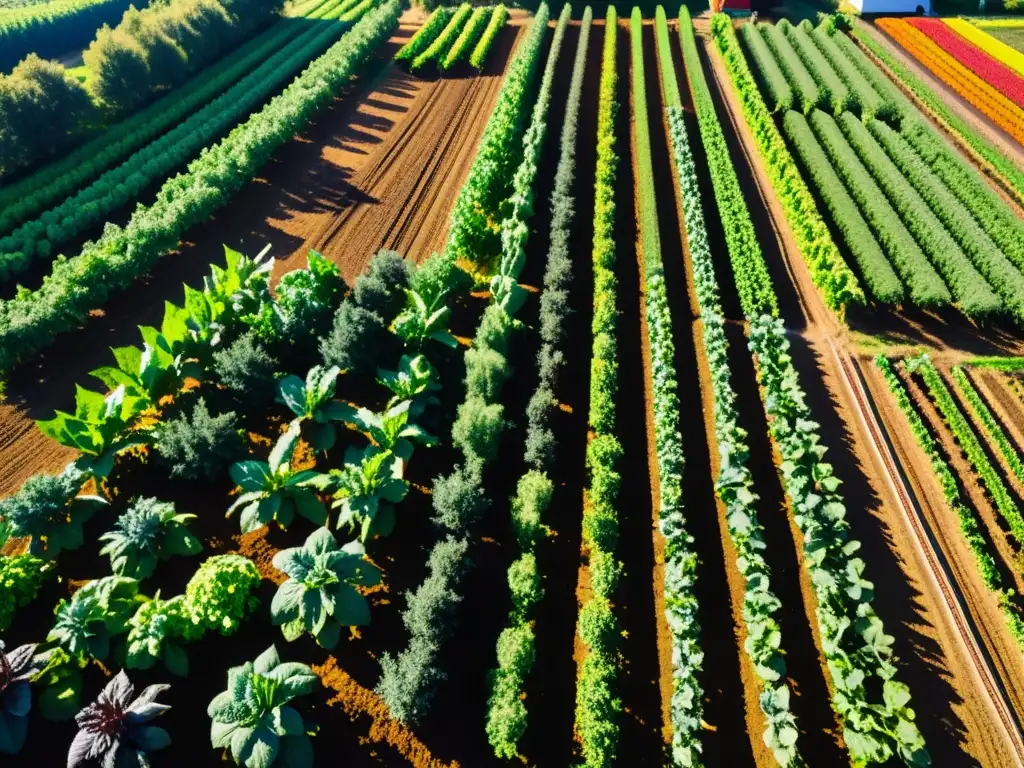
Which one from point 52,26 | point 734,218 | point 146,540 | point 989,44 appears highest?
point 989,44

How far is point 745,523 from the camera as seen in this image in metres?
14.6

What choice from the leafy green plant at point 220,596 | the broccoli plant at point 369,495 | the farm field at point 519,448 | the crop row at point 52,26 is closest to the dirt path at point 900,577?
the farm field at point 519,448

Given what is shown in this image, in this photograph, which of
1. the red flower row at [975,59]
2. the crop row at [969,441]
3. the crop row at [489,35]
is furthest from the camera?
the crop row at [489,35]

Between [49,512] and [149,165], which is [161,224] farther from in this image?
[49,512]

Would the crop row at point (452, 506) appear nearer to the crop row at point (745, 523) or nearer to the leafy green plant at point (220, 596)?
the leafy green plant at point (220, 596)

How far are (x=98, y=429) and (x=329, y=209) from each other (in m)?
14.4

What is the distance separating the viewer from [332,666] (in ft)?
42.9

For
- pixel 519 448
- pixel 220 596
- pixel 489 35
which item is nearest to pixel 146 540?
pixel 220 596

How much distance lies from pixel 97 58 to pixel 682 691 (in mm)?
39354

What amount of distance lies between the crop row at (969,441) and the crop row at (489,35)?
30.3 meters

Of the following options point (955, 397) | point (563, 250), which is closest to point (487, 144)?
point (563, 250)

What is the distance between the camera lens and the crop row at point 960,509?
14141 millimetres

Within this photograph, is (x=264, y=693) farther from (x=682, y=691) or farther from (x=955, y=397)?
(x=955, y=397)

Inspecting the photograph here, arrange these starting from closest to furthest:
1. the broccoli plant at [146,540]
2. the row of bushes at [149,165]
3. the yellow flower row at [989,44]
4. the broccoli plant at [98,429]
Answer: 1. the broccoli plant at [146,540]
2. the broccoli plant at [98,429]
3. the row of bushes at [149,165]
4. the yellow flower row at [989,44]
